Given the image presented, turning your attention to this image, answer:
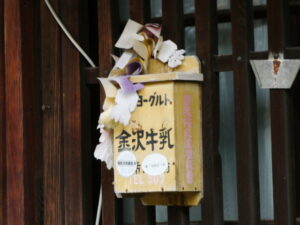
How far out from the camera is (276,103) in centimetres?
453

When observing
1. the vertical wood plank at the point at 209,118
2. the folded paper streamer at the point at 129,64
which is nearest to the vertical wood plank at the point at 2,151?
the folded paper streamer at the point at 129,64

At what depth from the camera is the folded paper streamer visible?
176 inches

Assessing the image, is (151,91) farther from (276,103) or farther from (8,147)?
(8,147)

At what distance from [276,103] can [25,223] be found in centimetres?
168

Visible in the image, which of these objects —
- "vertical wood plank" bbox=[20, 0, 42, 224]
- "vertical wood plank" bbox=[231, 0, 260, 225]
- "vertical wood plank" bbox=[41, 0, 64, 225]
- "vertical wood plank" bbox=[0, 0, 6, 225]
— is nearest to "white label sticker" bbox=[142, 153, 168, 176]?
"vertical wood plank" bbox=[231, 0, 260, 225]

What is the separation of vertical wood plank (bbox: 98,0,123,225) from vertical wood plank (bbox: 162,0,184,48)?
1.10ft

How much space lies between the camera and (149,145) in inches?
174

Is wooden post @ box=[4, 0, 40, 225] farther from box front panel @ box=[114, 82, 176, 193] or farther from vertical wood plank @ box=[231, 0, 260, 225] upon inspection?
vertical wood plank @ box=[231, 0, 260, 225]

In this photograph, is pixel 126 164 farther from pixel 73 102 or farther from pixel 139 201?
pixel 73 102

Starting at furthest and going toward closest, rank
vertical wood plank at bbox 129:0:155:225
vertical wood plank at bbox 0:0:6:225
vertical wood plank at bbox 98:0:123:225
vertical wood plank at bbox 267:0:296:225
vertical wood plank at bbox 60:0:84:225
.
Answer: vertical wood plank at bbox 0:0:6:225 → vertical wood plank at bbox 60:0:84:225 → vertical wood plank at bbox 98:0:123:225 → vertical wood plank at bbox 129:0:155:225 → vertical wood plank at bbox 267:0:296:225

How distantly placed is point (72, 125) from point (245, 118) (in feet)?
3.54

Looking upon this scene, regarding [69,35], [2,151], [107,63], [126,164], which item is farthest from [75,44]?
[126,164]

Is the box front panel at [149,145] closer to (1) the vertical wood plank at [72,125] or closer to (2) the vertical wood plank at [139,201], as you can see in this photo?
(2) the vertical wood plank at [139,201]

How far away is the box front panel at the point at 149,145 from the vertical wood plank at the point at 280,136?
0.59 m
